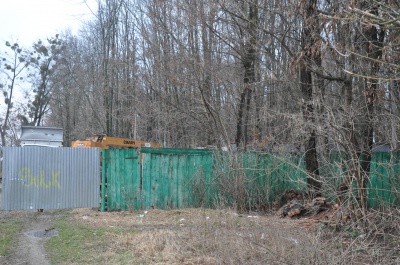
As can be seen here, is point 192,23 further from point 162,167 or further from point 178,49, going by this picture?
point 162,167

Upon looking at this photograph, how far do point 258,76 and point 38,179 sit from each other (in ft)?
28.6

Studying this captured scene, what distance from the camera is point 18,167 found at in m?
12.4

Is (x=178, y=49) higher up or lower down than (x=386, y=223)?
higher up

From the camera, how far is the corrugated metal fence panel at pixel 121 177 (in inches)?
500

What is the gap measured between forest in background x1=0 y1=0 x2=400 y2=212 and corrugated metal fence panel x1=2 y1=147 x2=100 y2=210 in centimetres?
444

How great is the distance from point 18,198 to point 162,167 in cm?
423

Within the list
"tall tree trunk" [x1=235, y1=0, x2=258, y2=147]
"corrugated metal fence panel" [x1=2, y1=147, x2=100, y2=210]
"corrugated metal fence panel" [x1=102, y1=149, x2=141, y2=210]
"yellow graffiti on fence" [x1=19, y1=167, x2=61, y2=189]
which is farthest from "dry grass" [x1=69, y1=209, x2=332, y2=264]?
"tall tree trunk" [x1=235, y1=0, x2=258, y2=147]

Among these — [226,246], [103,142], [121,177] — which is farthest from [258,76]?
[226,246]

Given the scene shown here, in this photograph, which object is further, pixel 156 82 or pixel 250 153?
pixel 156 82

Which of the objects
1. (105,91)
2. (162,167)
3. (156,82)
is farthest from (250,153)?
(105,91)

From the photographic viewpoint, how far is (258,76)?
16.4 meters

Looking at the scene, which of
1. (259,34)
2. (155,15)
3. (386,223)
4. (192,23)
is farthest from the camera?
(155,15)

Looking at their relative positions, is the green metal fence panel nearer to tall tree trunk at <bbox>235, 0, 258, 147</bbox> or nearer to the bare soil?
the bare soil

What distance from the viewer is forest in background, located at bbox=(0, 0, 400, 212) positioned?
8.44 meters
